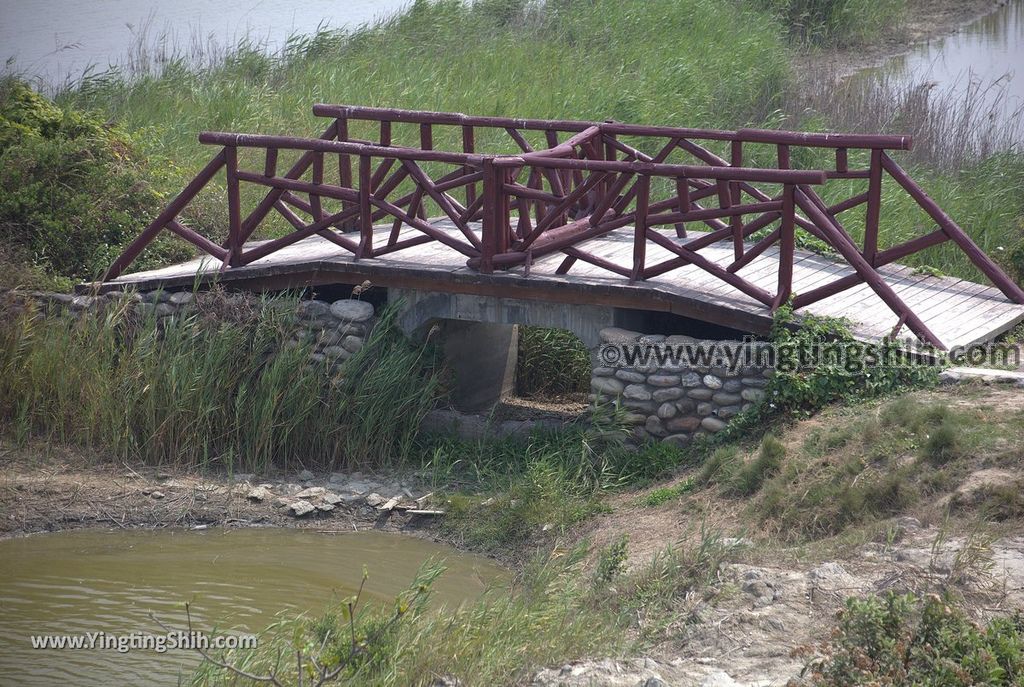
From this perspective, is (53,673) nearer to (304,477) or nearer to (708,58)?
(304,477)

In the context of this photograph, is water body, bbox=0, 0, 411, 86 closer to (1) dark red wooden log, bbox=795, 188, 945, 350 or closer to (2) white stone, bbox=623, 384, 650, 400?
(2) white stone, bbox=623, 384, 650, 400

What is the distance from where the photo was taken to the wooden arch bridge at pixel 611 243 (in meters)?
8.52

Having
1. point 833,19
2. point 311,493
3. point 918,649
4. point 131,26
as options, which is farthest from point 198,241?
point 833,19

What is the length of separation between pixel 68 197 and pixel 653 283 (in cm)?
593

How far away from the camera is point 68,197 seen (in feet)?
37.4

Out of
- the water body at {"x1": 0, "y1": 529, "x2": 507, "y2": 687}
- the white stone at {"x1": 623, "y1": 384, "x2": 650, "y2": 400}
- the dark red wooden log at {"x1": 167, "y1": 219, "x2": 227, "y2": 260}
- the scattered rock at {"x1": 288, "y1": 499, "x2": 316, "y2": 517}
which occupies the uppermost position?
the dark red wooden log at {"x1": 167, "y1": 219, "x2": 227, "y2": 260}

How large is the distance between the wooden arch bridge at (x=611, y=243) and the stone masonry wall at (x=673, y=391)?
0.35 m

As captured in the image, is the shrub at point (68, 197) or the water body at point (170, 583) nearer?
the water body at point (170, 583)

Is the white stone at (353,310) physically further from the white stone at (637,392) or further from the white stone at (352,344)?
the white stone at (637,392)

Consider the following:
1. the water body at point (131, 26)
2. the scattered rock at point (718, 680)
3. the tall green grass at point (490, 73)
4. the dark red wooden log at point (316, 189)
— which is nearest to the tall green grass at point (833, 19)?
the tall green grass at point (490, 73)

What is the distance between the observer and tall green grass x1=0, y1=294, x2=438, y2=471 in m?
9.24

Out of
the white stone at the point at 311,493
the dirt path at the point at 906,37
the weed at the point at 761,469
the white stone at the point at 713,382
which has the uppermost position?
the dirt path at the point at 906,37

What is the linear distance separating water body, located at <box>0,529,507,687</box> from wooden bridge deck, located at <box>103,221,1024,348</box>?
220 centimetres

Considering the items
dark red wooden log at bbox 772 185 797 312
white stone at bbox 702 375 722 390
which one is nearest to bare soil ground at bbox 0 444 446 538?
white stone at bbox 702 375 722 390
